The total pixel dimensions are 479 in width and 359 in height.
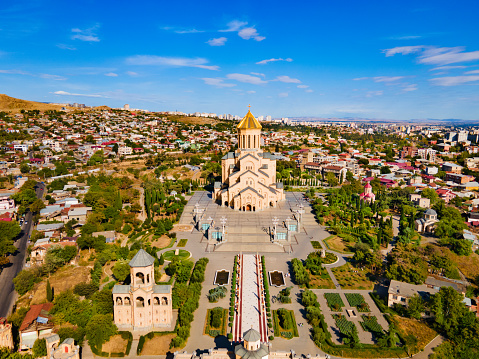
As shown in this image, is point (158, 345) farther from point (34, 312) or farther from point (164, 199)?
point (164, 199)

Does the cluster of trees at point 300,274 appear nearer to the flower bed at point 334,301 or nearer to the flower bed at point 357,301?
the flower bed at point 334,301

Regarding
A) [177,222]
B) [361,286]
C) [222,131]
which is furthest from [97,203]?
[222,131]

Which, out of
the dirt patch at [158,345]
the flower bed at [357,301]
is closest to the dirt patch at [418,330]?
the flower bed at [357,301]

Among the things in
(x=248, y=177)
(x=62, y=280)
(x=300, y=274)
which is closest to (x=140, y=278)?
(x=62, y=280)

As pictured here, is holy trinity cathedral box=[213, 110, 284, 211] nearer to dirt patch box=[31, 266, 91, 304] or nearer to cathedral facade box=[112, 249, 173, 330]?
dirt patch box=[31, 266, 91, 304]

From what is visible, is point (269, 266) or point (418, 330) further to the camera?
point (269, 266)
